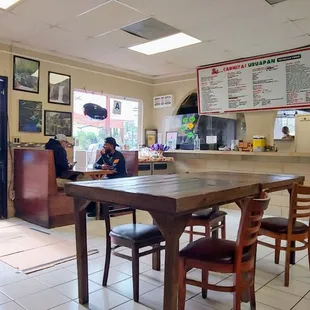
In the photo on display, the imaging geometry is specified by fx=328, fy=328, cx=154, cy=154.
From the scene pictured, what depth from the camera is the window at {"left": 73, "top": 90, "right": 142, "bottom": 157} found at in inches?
244

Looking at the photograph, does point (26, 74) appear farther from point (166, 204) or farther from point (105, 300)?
point (166, 204)

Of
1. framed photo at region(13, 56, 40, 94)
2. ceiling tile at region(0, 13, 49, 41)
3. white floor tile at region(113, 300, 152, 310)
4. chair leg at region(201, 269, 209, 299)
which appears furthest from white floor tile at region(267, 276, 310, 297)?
framed photo at region(13, 56, 40, 94)

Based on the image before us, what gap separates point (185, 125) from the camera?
270 inches

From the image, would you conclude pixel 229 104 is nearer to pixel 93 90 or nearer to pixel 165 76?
pixel 165 76

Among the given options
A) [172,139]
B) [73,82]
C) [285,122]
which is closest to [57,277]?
[73,82]

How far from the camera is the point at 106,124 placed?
21.8ft

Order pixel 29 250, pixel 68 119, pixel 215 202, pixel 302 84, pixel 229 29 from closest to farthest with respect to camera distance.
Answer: pixel 215 202 < pixel 29 250 < pixel 229 29 < pixel 302 84 < pixel 68 119

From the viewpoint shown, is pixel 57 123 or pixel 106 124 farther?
pixel 106 124

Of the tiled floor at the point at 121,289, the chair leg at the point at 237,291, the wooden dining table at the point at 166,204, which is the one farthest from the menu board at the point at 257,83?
the chair leg at the point at 237,291

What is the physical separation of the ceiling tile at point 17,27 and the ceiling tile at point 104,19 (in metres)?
0.38

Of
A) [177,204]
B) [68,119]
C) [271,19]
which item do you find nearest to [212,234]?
[177,204]

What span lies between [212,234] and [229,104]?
10.3 ft

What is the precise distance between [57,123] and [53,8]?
7.51ft

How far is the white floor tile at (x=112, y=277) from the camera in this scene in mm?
2850
